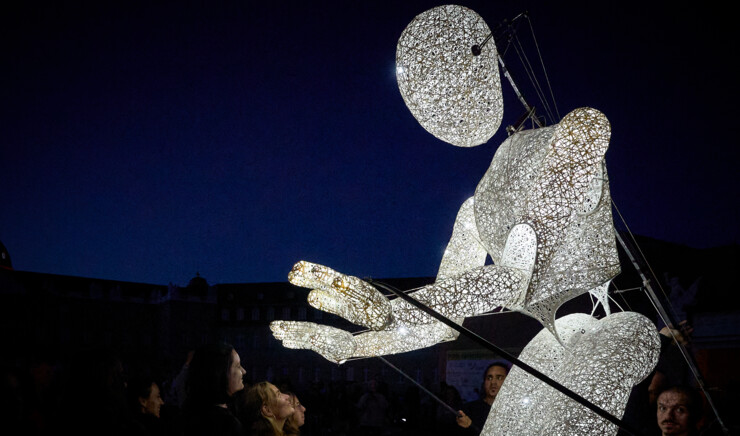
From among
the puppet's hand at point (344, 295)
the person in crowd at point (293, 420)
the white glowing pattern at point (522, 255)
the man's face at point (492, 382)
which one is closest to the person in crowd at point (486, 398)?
the man's face at point (492, 382)

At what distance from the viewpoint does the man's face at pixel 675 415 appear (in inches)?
114

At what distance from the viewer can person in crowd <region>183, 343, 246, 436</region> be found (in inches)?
94.0

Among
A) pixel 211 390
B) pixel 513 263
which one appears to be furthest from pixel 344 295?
pixel 211 390

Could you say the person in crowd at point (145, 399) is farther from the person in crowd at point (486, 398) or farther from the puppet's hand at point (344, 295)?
the puppet's hand at point (344, 295)

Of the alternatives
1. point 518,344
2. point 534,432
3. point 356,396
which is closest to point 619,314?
point 534,432

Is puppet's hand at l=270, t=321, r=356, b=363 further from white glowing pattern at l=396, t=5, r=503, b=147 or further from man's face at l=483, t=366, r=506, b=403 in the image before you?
man's face at l=483, t=366, r=506, b=403

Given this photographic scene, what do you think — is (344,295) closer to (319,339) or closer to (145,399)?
(319,339)

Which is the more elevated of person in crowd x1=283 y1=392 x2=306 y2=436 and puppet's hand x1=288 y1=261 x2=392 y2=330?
puppet's hand x1=288 y1=261 x2=392 y2=330

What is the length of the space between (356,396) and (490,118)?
14638 mm

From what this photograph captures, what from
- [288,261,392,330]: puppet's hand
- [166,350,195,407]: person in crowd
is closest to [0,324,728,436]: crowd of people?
[166,350,195,407]: person in crowd

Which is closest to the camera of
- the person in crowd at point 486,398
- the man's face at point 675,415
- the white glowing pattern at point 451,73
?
the white glowing pattern at point 451,73

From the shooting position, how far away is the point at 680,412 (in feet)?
9.50

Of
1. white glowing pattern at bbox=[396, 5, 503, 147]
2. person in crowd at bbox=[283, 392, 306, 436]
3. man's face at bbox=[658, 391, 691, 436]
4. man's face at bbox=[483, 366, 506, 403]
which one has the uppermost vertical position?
white glowing pattern at bbox=[396, 5, 503, 147]

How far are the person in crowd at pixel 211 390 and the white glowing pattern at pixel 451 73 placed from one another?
128 cm
